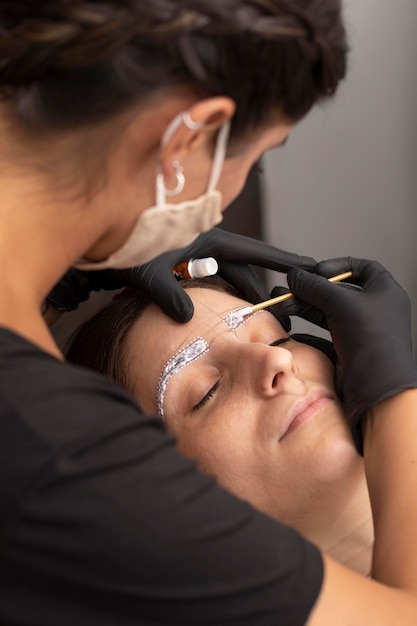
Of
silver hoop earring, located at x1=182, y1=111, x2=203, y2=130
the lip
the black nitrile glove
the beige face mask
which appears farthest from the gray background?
silver hoop earring, located at x1=182, y1=111, x2=203, y2=130

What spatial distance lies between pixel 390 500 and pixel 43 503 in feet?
1.92

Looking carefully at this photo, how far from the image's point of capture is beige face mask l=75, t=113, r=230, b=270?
850 millimetres

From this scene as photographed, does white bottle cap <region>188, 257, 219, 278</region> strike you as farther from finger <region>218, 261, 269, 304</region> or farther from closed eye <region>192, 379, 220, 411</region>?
closed eye <region>192, 379, 220, 411</region>

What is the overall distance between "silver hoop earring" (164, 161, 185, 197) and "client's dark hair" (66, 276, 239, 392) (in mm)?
598

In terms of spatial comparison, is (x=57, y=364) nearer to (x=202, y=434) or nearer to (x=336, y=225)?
(x=202, y=434)

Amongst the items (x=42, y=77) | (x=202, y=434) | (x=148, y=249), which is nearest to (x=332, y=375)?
(x=202, y=434)

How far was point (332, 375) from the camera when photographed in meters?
Result: 1.36

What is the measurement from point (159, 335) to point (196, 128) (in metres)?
0.65

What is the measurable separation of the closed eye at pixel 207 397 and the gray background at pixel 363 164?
0.92 metres

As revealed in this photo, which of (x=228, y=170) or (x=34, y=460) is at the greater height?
(x=228, y=170)

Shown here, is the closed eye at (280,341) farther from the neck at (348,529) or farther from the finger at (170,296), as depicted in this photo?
the neck at (348,529)

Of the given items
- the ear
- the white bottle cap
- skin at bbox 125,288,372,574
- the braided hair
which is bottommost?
skin at bbox 125,288,372,574

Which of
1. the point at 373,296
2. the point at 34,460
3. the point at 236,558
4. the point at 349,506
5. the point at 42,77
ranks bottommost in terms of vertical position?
the point at 349,506

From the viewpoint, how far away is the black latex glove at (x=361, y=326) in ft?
3.98
